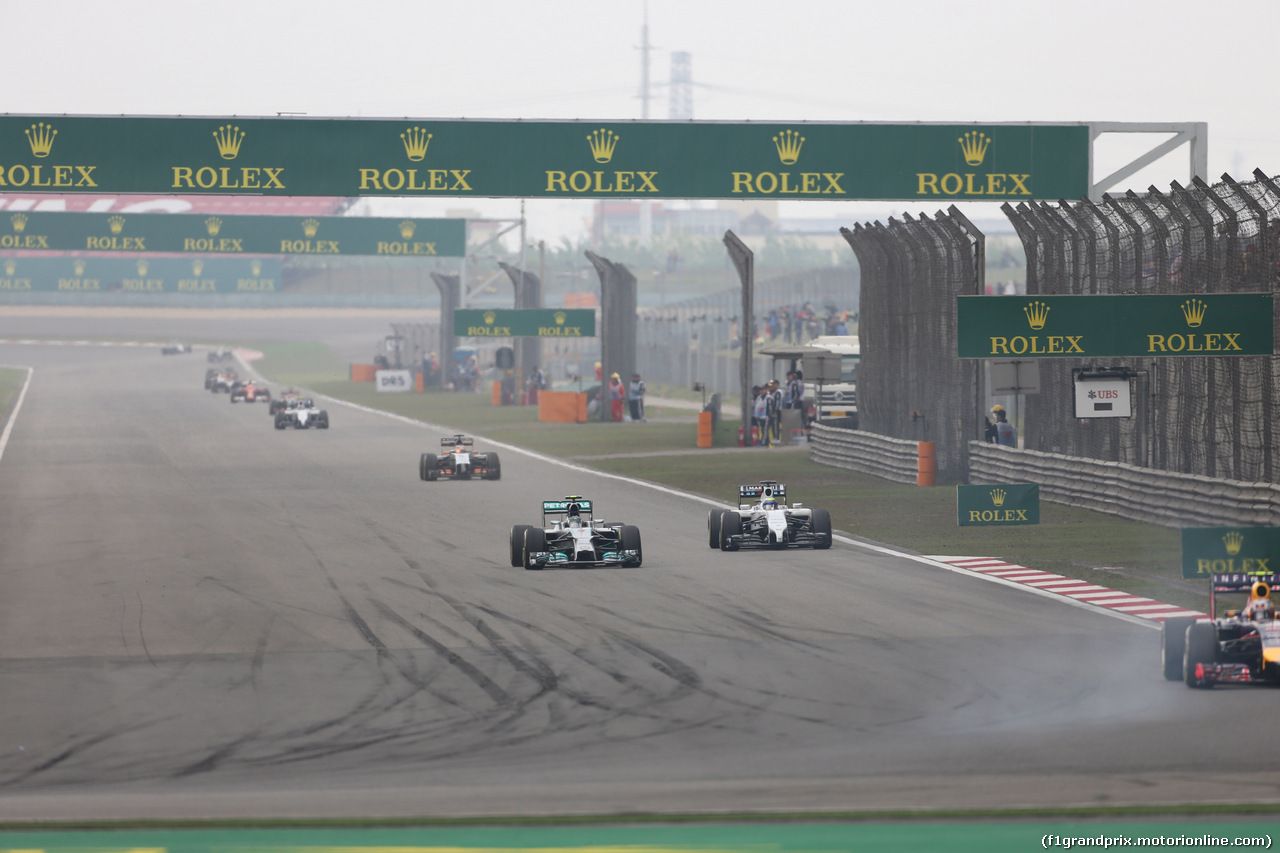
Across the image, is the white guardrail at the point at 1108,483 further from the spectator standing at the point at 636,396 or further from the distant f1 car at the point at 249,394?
the distant f1 car at the point at 249,394

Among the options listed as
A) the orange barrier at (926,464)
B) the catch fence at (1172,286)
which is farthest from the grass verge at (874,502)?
the catch fence at (1172,286)

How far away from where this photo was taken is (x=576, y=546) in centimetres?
1666

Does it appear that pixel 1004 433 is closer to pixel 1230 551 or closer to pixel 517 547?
pixel 517 547

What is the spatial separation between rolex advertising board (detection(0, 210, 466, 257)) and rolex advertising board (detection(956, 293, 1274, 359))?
42095mm

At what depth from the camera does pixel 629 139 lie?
87.5 ft

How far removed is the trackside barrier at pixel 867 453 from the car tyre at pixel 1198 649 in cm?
1579

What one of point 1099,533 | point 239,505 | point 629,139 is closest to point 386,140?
point 629,139

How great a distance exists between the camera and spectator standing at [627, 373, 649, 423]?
153 ft

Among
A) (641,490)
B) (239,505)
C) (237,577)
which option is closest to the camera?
(237,577)

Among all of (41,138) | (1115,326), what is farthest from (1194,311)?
(41,138)

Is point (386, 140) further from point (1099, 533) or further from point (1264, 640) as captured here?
point (1264, 640)

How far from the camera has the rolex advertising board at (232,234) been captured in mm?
55000

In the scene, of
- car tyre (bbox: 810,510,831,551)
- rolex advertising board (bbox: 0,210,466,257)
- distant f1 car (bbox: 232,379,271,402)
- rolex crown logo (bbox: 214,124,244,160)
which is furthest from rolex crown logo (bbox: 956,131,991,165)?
distant f1 car (bbox: 232,379,271,402)

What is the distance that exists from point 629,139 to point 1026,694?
1770cm
